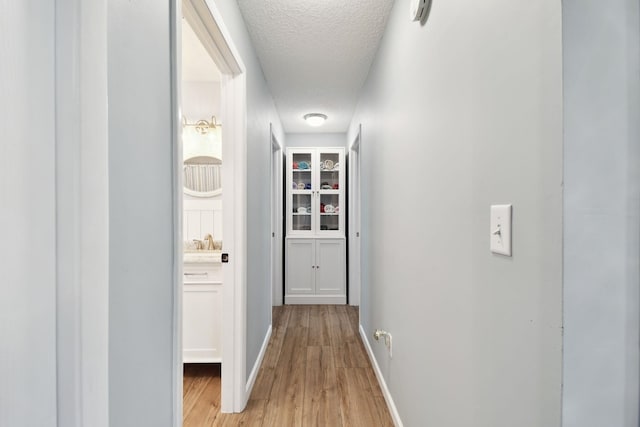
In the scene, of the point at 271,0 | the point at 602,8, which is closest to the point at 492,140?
the point at 602,8

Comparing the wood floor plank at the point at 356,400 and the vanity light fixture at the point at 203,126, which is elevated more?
the vanity light fixture at the point at 203,126

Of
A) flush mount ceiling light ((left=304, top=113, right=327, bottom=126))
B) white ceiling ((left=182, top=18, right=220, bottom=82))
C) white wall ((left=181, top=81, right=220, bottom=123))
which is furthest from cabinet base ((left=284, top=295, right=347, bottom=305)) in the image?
white ceiling ((left=182, top=18, right=220, bottom=82))

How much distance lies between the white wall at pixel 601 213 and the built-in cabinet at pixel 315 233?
3.91 metres

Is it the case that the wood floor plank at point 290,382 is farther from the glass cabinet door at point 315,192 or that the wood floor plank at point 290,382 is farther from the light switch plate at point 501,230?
the light switch plate at point 501,230

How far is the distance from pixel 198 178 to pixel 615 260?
Result: 2.99m

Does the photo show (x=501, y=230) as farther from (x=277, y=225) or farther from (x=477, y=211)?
(x=277, y=225)

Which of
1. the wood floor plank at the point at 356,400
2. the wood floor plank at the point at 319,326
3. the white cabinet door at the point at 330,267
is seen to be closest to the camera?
the wood floor plank at the point at 356,400

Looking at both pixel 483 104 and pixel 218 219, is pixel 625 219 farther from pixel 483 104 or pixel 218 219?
pixel 218 219

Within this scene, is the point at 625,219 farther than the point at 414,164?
No

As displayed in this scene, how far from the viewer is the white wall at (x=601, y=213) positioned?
577 mm

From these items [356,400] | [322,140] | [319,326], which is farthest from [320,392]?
[322,140]

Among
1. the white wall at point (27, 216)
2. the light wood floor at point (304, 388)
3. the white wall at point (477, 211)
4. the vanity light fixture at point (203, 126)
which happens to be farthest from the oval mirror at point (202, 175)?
the white wall at point (27, 216)

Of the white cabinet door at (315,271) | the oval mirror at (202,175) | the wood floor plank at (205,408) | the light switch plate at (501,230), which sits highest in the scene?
the oval mirror at (202,175)

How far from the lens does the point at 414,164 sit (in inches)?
61.1
